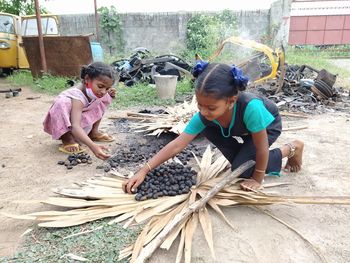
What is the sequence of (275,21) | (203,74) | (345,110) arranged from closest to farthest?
(203,74)
(345,110)
(275,21)

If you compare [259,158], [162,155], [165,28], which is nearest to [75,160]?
[162,155]

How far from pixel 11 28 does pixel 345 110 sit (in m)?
8.82

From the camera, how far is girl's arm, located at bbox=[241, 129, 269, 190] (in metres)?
2.27

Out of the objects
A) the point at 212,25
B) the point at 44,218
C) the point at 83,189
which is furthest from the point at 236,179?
the point at 212,25

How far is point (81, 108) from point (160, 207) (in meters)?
1.74

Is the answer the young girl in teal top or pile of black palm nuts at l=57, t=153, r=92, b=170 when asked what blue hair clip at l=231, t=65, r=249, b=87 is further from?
pile of black palm nuts at l=57, t=153, r=92, b=170

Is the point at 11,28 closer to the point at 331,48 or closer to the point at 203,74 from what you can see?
the point at 203,74

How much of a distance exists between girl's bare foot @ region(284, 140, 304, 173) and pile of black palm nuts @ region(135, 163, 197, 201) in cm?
90

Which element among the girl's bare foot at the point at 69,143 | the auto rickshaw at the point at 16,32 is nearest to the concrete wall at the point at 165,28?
the auto rickshaw at the point at 16,32

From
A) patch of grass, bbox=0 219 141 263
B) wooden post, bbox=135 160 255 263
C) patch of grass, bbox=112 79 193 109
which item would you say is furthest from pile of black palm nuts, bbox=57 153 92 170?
patch of grass, bbox=112 79 193 109

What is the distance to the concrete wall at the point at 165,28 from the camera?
12172 mm

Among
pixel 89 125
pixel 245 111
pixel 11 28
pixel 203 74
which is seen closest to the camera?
pixel 203 74

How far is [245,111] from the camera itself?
7.36 feet

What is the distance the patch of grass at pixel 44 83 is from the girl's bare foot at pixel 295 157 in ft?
18.6
